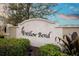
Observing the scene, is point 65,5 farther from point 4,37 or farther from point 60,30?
point 4,37

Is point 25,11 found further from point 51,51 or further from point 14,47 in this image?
point 51,51

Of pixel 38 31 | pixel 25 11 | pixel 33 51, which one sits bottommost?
pixel 33 51

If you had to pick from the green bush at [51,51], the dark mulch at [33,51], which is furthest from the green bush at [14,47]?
the green bush at [51,51]

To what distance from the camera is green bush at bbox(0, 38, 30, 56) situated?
290cm

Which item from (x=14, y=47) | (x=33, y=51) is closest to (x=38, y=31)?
(x=33, y=51)

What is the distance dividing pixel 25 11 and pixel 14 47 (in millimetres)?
509

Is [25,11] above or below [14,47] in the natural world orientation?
above

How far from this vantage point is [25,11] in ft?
9.76

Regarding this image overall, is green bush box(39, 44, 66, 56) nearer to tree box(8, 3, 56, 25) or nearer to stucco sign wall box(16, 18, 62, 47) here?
stucco sign wall box(16, 18, 62, 47)

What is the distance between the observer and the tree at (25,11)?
9.68ft

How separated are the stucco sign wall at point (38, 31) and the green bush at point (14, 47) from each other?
0.08 m

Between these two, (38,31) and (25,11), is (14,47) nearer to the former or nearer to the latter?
(38,31)

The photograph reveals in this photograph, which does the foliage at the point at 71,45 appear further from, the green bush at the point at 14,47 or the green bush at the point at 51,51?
the green bush at the point at 14,47

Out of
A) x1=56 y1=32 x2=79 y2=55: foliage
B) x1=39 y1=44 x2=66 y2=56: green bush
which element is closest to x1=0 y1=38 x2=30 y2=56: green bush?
x1=39 y1=44 x2=66 y2=56: green bush
